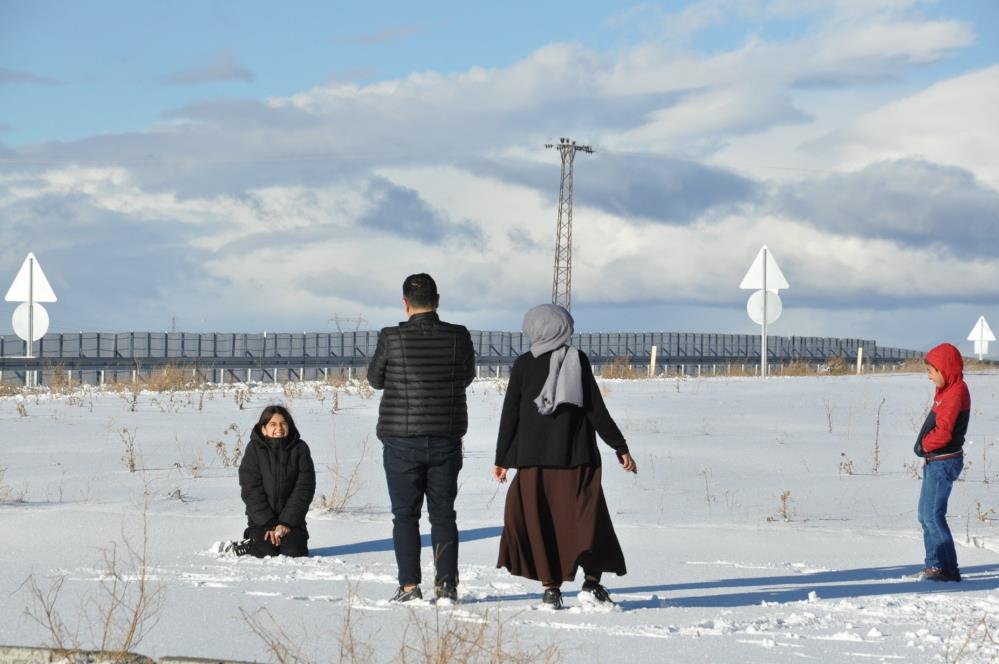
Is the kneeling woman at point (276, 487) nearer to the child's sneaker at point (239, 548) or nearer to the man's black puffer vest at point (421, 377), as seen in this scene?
the child's sneaker at point (239, 548)

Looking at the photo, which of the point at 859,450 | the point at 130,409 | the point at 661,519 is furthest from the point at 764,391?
the point at 661,519

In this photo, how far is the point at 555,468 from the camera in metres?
6.99

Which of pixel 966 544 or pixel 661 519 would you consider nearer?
pixel 966 544

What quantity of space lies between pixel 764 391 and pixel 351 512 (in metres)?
16.1

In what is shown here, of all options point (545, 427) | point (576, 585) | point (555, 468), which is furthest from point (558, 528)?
point (576, 585)

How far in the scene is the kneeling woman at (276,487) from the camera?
29.1ft

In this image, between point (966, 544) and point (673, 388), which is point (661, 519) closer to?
point (966, 544)

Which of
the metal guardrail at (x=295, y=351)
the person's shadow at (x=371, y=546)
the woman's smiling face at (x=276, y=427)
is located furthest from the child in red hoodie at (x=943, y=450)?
the metal guardrail at (x=295, y=351)

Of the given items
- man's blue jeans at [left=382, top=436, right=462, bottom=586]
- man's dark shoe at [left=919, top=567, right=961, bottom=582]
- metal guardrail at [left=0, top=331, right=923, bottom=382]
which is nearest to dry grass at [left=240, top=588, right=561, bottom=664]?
man's blue jeans at [left=382, top=436, right=462, bottom=586]

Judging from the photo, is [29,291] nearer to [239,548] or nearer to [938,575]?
[239,548]

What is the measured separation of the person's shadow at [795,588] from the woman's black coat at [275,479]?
2.09 meters

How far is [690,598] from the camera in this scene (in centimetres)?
764

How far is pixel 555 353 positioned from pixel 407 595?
1514mm

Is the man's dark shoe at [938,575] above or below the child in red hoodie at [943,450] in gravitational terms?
below
